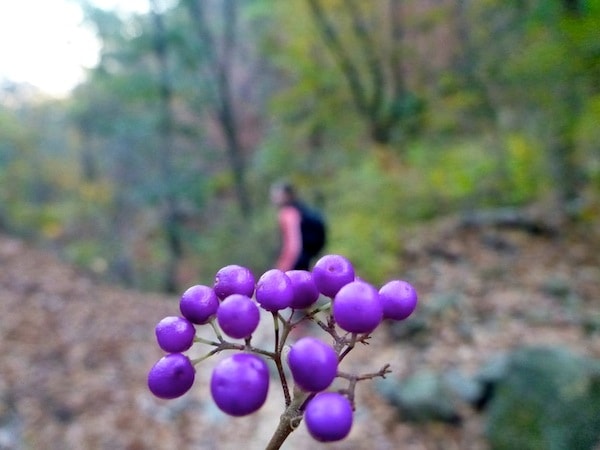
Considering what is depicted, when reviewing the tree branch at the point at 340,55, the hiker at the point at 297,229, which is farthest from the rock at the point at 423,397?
the tree branch at the point at 340,55

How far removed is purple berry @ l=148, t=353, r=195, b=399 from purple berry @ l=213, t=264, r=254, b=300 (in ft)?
0.42

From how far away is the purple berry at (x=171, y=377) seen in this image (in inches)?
32.3

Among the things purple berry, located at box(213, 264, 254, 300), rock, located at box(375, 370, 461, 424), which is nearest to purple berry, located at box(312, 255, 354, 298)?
purple berry, located at box(213, 264, 254, 300)

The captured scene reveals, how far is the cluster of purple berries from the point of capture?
71 cm

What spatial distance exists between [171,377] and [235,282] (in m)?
0.17

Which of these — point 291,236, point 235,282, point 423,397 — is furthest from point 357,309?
point 291,236

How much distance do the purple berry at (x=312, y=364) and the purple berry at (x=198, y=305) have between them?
0.19 m

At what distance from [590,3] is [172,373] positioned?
2178mm

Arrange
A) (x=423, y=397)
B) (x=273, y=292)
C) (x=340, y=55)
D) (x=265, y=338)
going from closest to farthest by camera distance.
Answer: (x=273, y=292) → (x=423, y=397) → (x=265, y=338) → (x=340, y=55)

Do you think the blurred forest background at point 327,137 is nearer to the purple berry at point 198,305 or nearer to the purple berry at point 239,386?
the purple berry at point 198,305

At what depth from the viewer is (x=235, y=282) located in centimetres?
86

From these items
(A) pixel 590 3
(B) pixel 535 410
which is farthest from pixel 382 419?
(A) pixel 590 3

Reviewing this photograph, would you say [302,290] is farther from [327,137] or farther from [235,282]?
[327,137]

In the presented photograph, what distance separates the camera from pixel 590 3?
214cm
